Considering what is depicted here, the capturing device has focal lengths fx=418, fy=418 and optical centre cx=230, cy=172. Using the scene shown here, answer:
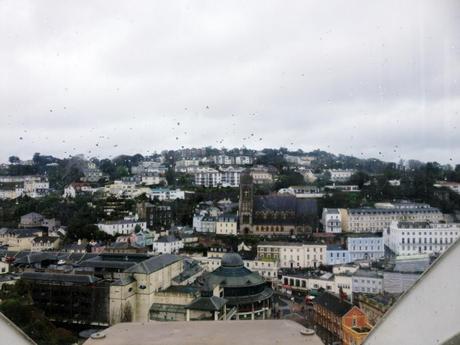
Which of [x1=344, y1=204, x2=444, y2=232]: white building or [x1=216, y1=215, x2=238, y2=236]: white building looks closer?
[x1=344, y1=204, x2=444, y2=232]: white building

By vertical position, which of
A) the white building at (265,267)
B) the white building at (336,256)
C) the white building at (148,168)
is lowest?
the white building at (265,267)

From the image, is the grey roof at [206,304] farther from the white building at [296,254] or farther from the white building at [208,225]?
the white building at [208,225]

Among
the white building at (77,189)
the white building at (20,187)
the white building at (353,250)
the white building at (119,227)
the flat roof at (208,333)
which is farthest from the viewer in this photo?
the white building at (77,189)

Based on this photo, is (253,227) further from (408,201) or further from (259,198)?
(408,201)

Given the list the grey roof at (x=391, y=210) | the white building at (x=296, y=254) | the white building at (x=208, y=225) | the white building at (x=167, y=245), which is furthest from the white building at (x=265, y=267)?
the white building at (x=208, y=225)

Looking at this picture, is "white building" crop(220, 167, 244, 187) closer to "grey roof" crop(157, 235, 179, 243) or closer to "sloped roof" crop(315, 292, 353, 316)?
"grey roof" crop(157, 235, 179, 243)

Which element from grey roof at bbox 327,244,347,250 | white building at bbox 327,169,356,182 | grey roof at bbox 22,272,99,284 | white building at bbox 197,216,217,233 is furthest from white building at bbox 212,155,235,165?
grey roof at bbox 22,272,99,284

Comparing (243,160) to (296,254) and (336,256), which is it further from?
(336,256)
